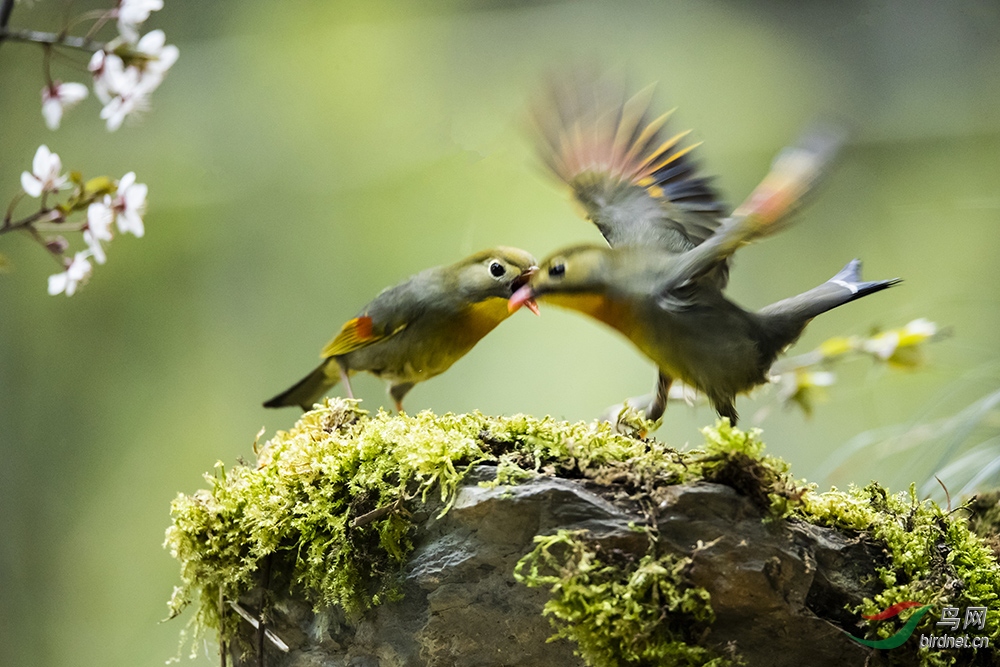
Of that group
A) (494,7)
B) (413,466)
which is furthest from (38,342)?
(413,466)

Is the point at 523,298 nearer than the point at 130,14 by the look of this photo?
No

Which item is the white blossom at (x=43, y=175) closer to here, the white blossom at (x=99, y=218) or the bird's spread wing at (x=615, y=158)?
the white blossom at (x=99, y=218)

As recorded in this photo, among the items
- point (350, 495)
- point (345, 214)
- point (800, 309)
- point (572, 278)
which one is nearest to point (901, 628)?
point (800, 309)

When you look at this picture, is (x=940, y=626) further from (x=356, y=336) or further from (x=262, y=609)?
(x=356, y=336)

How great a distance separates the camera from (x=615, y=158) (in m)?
2.22

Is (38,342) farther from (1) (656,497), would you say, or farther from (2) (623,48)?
(1) (656,497)

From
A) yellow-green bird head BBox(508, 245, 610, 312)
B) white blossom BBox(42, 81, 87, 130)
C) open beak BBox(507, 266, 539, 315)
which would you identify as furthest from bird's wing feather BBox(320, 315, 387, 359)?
white blossom BBox(42, 81, 87, 130)

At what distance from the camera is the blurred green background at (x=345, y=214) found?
3.60 m

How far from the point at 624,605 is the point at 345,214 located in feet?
8.91

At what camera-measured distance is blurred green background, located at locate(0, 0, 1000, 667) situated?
360cm

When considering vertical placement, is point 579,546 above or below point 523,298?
below

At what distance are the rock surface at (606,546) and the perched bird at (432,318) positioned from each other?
640 millimetres

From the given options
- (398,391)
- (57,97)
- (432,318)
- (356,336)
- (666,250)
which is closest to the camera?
(57,97)

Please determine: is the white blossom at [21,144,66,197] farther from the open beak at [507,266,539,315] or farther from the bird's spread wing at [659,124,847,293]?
the bird's spread wing at [659,124,847,293]
